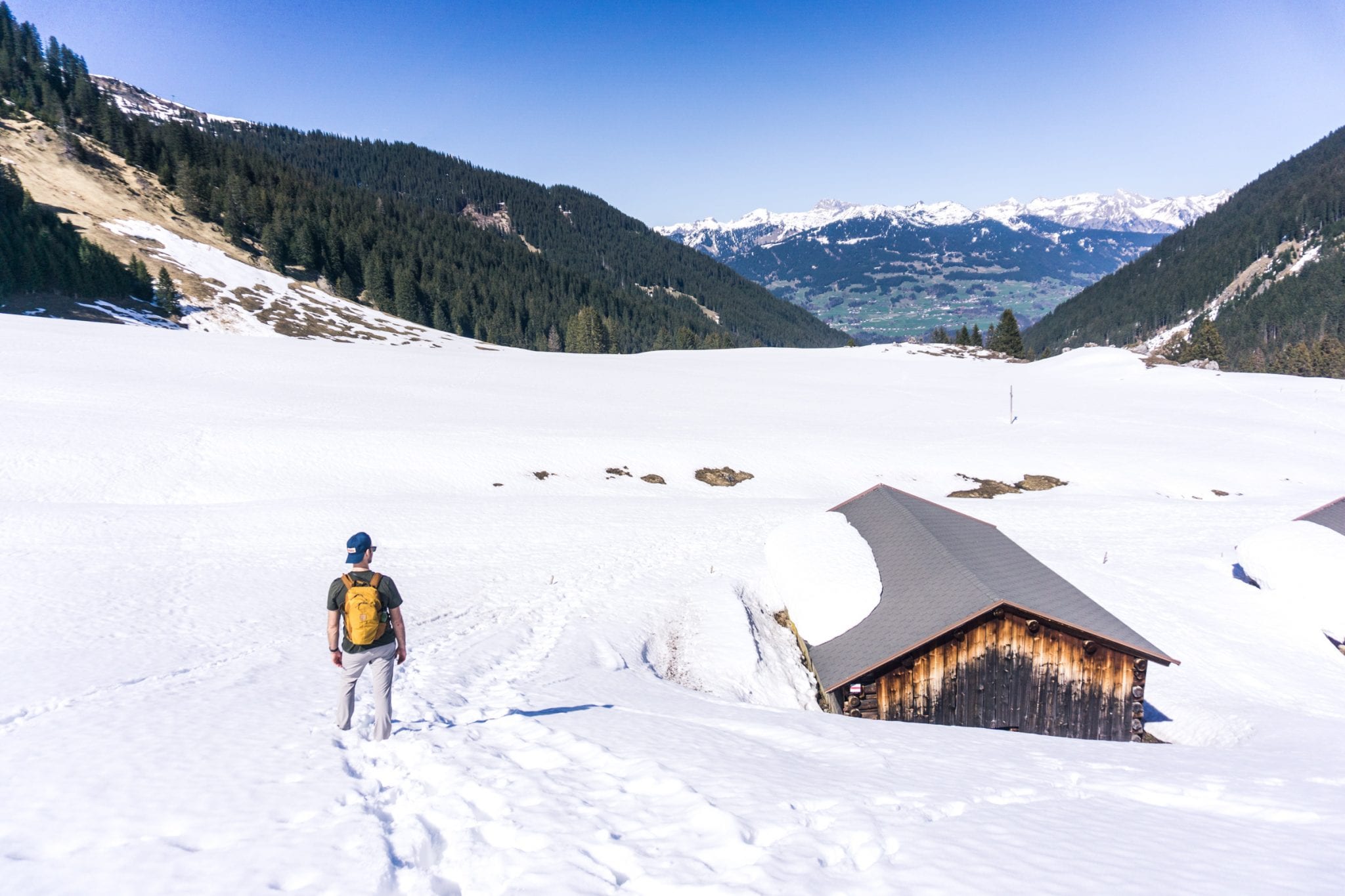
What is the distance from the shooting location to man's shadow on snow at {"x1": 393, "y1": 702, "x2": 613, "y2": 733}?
9.45 metres

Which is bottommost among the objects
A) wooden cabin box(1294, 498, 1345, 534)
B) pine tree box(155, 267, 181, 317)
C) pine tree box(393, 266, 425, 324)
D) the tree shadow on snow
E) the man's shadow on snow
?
the tree shadow on snow

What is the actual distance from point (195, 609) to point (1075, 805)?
20741 mm

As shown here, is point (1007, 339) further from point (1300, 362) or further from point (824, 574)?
point (824, 574)

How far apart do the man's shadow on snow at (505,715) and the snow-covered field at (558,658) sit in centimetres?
20

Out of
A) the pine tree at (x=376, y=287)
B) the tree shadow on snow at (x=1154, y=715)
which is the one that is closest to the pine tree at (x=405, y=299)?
the pine tree at (x=376, y=287)

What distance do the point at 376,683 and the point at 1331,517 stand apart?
38.4m

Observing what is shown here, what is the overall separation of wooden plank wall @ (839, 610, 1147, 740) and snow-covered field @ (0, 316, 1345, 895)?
268 centimetres

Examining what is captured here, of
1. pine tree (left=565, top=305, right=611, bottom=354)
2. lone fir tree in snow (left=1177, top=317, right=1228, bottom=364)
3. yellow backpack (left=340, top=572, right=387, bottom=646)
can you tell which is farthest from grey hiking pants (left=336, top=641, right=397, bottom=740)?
lone fir tree in snow (left=1177, top=317, right=1228, bottom=364)

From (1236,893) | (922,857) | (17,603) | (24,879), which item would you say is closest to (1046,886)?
(922,857)

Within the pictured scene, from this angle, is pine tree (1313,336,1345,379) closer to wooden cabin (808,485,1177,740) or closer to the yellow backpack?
wooden cabin (808,485,1177,740)

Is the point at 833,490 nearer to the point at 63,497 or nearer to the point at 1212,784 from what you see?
the point at 1212,784

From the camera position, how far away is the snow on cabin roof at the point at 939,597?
1592 cm

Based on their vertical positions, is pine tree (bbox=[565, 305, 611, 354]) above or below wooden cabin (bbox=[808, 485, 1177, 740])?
above

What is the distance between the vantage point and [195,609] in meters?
16.9
